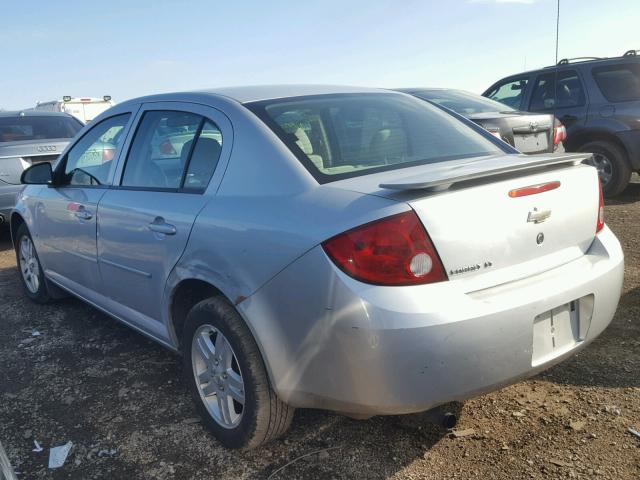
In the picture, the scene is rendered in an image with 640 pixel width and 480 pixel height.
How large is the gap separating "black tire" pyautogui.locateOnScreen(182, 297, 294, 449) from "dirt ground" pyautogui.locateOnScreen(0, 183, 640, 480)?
0.12m

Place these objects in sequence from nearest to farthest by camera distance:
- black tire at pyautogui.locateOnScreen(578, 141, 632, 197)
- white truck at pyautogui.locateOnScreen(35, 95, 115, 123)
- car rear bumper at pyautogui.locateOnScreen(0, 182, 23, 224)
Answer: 1. car rear bumper at pyautogui.locateOnScreen(0, 182, 23, 224)
2. black tire at pyautogui.locateOnScreen(578, 141, 632, 197)
3. white truck at pyautogui.locateOnScreen(35, 95, 115, 123)

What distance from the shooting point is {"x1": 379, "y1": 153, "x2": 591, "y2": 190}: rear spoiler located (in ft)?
6.96

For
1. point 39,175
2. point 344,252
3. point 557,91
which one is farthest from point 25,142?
point 557,91

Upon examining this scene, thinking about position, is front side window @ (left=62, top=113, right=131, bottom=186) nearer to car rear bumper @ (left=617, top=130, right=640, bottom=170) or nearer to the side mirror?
the side mirror

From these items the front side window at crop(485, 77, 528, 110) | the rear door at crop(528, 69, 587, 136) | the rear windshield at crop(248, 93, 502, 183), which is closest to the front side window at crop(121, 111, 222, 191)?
the rear windshield at crop(248, 93, 502, 183)

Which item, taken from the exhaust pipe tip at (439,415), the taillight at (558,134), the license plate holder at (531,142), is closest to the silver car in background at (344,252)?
the exhaust pipe tip at (439,415)

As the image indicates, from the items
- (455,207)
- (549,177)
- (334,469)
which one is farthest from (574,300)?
(334,469)

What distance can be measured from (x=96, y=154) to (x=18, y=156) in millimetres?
3836

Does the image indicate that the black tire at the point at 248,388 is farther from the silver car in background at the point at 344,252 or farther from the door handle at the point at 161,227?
the door handle at the point at 161,227

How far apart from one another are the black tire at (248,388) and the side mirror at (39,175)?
2154 millimetres

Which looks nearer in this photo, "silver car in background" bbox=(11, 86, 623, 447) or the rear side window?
"silver car in background" bbox=(11, 86, 623, 447)

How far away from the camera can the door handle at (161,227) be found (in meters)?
2.84

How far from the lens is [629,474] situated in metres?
2.36

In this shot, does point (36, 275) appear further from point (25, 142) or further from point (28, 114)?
point (28, 114)
